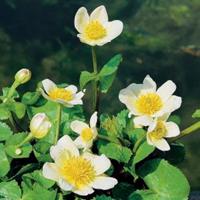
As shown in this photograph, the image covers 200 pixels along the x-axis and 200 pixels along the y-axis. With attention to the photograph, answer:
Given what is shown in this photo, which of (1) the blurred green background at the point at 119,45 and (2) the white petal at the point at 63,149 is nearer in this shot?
(2) the white petal at the point at 63,149

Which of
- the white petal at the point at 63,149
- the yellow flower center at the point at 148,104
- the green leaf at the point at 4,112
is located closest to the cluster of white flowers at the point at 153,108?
the yellow flower center at the point at 148,104

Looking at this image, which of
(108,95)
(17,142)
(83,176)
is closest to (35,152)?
(17,142)

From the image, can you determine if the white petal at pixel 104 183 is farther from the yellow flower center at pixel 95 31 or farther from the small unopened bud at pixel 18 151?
the yellow flower center at pixel 95 31

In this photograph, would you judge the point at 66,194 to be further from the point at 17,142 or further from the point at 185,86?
the point at 185,86

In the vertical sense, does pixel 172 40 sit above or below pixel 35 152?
below

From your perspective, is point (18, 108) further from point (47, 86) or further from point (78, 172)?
point (78, 172)

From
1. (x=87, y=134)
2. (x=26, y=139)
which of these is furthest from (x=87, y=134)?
(x=26, y=139)

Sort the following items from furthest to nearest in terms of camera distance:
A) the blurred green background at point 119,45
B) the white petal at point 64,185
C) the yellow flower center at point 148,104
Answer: the blurred green background at point 119,45, the yellow flower center at point 148,104, the white petal at point 64,185

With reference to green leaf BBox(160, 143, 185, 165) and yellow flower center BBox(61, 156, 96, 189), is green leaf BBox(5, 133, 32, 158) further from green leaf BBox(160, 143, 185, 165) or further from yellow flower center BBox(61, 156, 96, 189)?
green leaf BBox(160, 143, 185, 165)
